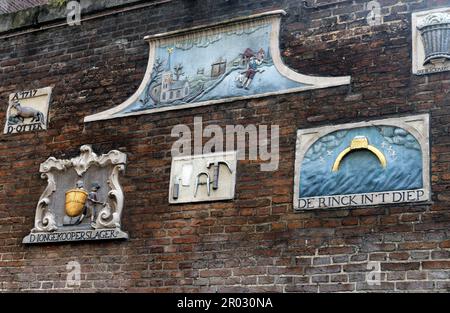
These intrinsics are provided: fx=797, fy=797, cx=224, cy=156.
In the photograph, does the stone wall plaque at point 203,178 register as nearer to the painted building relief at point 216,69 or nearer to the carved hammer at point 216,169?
the carved hammer at point 216,169

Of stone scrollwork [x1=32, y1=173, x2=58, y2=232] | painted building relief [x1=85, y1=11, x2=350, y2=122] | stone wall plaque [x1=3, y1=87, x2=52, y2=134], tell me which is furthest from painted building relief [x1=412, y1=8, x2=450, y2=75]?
stone wall plaque [x1=3, y1=87, x2=52, y2=134]

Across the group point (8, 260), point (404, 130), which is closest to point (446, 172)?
point (404, 130)

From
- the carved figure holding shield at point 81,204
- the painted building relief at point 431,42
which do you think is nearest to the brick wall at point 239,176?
the painted building relief at point 431,42

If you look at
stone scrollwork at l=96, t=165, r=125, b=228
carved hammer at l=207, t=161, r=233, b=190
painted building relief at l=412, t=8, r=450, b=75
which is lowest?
stone scrollwork at l=96, t=165, r=125, b=228

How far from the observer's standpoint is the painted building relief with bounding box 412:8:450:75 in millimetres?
6688

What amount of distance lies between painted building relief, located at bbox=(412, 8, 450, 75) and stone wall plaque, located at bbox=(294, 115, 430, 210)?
0.46 metres

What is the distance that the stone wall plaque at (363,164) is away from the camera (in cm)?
654

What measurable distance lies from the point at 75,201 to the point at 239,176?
177 centimetres

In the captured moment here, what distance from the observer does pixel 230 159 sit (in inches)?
293

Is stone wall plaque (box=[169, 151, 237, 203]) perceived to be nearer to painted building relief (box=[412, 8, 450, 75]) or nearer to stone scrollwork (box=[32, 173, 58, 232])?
stone scrollwork (box=[32, 173, 58, 232])

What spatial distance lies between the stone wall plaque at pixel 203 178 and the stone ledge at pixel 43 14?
209 centimetres

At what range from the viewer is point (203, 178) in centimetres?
750

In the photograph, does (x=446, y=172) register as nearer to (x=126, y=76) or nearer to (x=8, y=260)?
(x=126, y=76)

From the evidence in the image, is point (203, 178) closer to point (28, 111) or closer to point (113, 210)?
point (113, 210)
